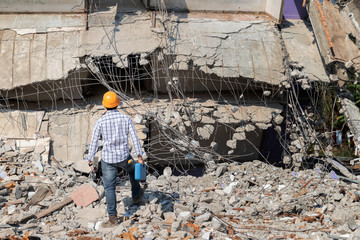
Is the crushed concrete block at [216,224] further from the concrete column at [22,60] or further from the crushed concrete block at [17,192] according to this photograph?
the concrete column at [22,60]

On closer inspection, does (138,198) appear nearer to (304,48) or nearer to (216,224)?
(216,224)

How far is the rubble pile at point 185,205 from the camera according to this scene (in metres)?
4.89

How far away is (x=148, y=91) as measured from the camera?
7.77 m

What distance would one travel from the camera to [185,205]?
18.5ft

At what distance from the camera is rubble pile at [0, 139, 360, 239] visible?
16.1 ft

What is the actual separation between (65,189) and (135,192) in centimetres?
115

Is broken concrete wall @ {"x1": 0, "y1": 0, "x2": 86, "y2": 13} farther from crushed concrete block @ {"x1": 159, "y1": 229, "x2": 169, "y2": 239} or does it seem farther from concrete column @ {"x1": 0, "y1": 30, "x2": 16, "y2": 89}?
crushed concrete block @ {"x1": 159, "y1": 229, "x2": 169, "y2": 239}

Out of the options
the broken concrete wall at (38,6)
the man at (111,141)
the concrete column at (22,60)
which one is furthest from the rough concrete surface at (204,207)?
the broken concrete wall at (38,6)

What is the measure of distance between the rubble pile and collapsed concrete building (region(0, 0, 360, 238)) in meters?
0.43

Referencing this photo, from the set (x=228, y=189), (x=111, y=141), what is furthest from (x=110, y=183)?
(x=228, y=189)

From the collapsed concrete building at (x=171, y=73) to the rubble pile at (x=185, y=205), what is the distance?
43cm

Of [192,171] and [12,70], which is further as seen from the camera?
[192,171]

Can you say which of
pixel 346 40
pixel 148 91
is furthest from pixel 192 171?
pixel 346 40

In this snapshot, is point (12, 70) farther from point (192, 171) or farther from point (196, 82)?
point (192, 171)
